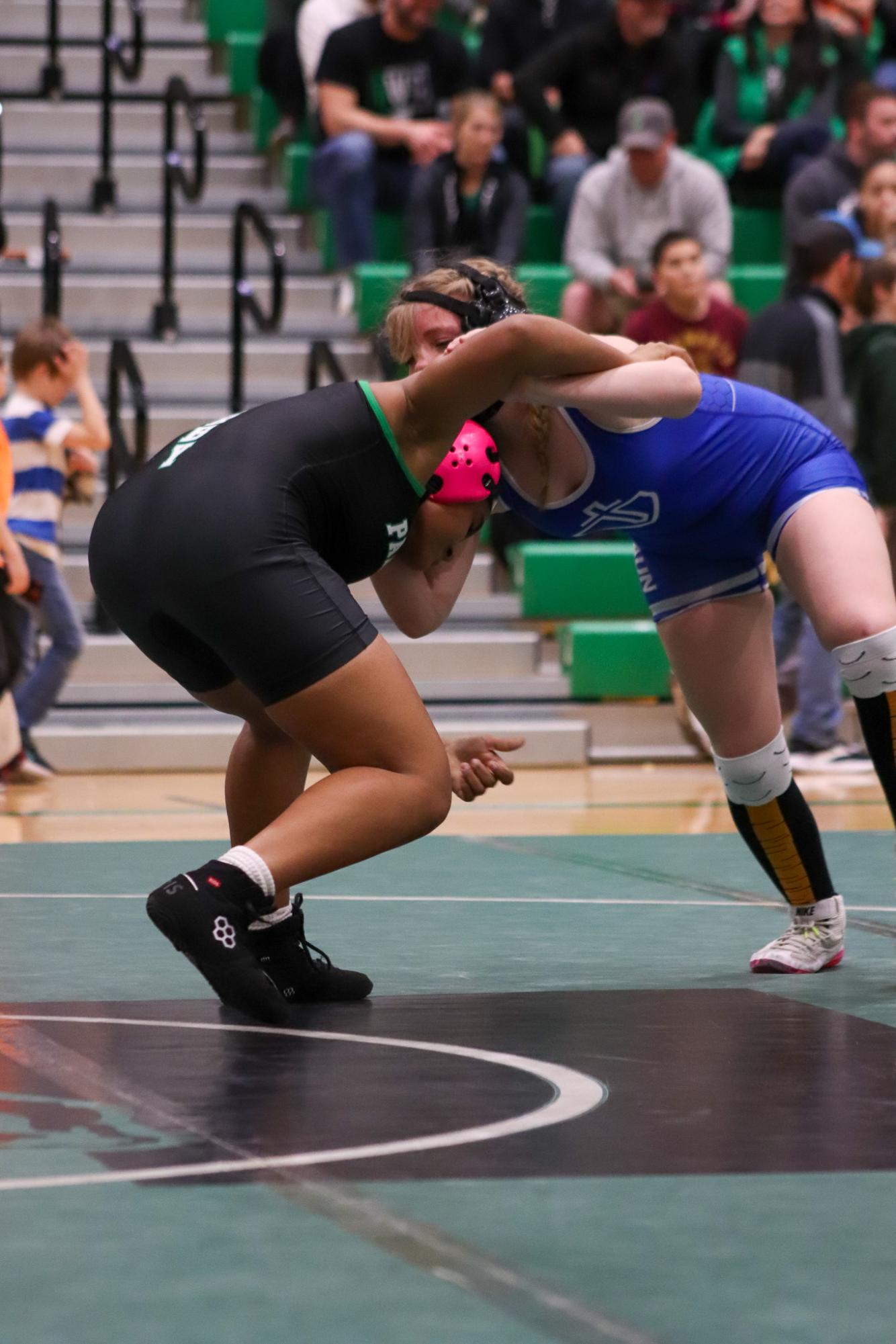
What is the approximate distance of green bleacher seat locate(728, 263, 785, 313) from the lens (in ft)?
32.0

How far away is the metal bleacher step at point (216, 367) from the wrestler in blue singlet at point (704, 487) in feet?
19.6

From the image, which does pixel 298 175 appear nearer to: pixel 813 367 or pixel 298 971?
pixel 813 367

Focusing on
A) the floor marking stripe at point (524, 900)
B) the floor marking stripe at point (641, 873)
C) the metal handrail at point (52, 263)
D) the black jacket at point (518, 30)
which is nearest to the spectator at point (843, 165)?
the black jacket at point (518, 30)

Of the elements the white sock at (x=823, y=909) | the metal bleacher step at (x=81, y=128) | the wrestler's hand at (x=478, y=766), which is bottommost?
the white sock at (x=823, y=909)

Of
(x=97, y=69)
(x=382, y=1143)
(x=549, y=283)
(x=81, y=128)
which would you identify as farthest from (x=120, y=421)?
(x=382, y=1143)

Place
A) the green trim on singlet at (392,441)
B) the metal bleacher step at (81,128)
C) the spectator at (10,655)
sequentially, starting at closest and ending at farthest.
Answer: the green trim on singlet at (392,441) < the spectator at (10,655) < the metal bleacher step at (81,128)

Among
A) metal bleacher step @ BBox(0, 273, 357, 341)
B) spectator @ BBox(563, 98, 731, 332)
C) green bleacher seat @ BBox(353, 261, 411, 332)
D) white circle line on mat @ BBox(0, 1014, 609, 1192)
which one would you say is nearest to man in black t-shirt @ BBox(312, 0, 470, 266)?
green bleacher seat @ BBox(353, 261, 411, 332)

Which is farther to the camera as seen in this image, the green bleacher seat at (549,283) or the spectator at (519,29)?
the spectator at (519,29)

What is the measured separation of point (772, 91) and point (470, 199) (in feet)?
6.79

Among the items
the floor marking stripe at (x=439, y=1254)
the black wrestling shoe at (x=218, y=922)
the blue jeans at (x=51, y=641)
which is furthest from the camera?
the blue jeans at (x=51, y=641)

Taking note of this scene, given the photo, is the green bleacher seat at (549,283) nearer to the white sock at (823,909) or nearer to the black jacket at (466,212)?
the black jacket at (466,212)

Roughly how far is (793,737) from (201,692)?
15.9 feet

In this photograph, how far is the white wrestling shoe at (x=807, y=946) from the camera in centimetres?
374

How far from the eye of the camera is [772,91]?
10.5m
